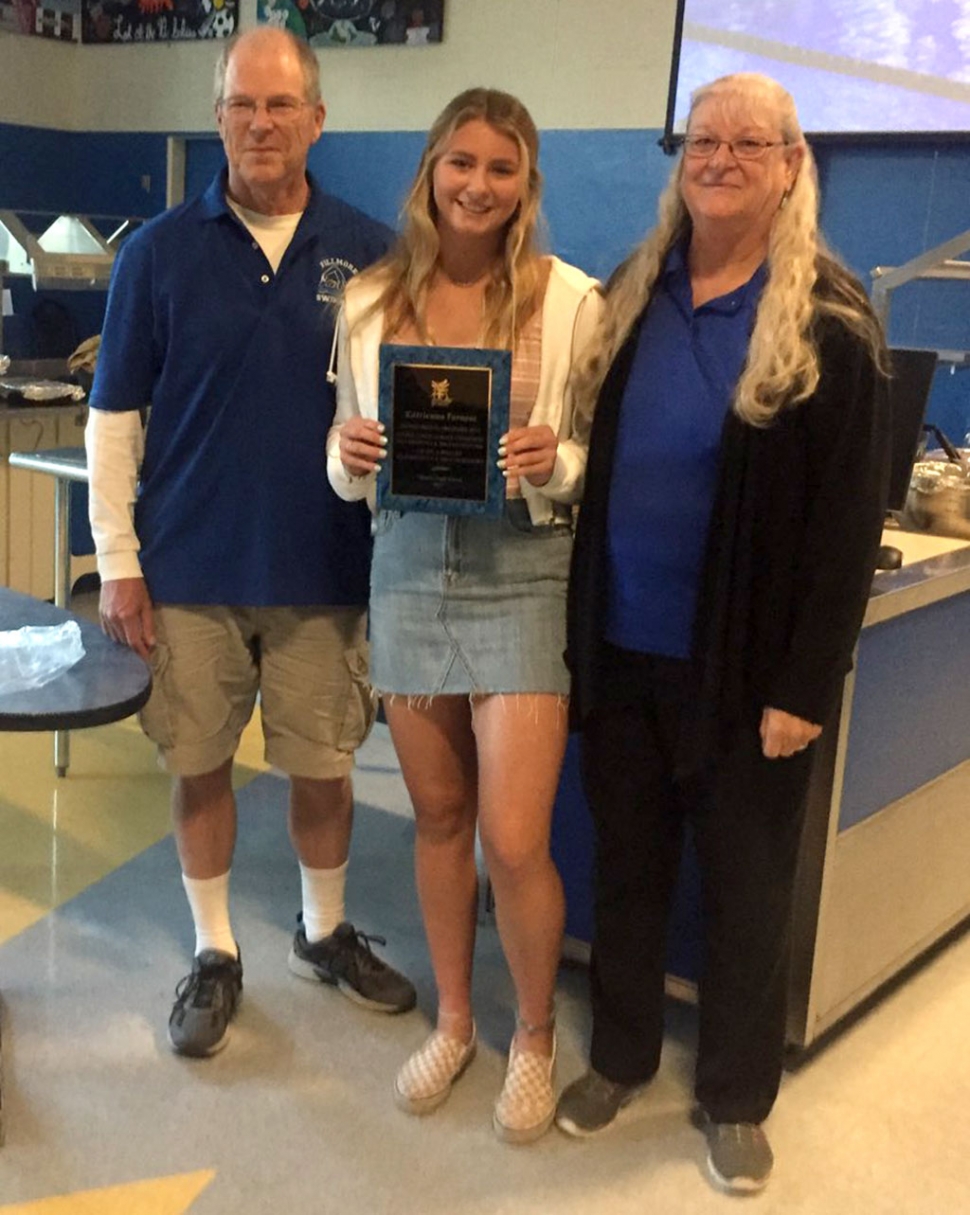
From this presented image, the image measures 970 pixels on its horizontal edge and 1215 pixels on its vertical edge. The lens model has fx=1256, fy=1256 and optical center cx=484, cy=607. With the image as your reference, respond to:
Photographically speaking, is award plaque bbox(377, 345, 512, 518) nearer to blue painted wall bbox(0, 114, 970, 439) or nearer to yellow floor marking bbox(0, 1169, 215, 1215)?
yellow floor marking bbox(0, 1169, 215, 1215)

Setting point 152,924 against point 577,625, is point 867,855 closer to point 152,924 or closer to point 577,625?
point 577,625

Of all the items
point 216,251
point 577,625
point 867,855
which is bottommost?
point 867,855

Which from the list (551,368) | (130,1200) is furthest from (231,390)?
(130,1200)

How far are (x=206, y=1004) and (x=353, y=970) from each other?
0.90 ft

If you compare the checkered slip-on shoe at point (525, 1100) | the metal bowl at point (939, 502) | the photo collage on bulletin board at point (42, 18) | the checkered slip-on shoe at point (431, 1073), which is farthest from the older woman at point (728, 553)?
the photo collage on bulletin board at point (42, 18)

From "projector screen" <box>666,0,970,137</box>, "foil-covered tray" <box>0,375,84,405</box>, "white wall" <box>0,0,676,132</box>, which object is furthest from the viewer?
"white wall" <box>0,0,676,132</box>

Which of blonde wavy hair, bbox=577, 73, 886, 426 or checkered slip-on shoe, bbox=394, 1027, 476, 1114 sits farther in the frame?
checkered slip-on shoe, bbox=394, 1027, 476, 1114

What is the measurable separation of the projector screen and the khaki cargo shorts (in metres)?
2.21

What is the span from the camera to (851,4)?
3836 millimetres

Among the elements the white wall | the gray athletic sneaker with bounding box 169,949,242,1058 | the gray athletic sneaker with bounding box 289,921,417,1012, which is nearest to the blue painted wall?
the white wall

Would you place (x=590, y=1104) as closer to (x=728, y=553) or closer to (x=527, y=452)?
(x=728, y=553)

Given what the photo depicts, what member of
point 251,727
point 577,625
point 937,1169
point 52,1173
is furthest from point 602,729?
point 251,727

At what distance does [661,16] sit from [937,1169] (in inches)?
143

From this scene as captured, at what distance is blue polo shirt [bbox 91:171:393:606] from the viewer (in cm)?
187
